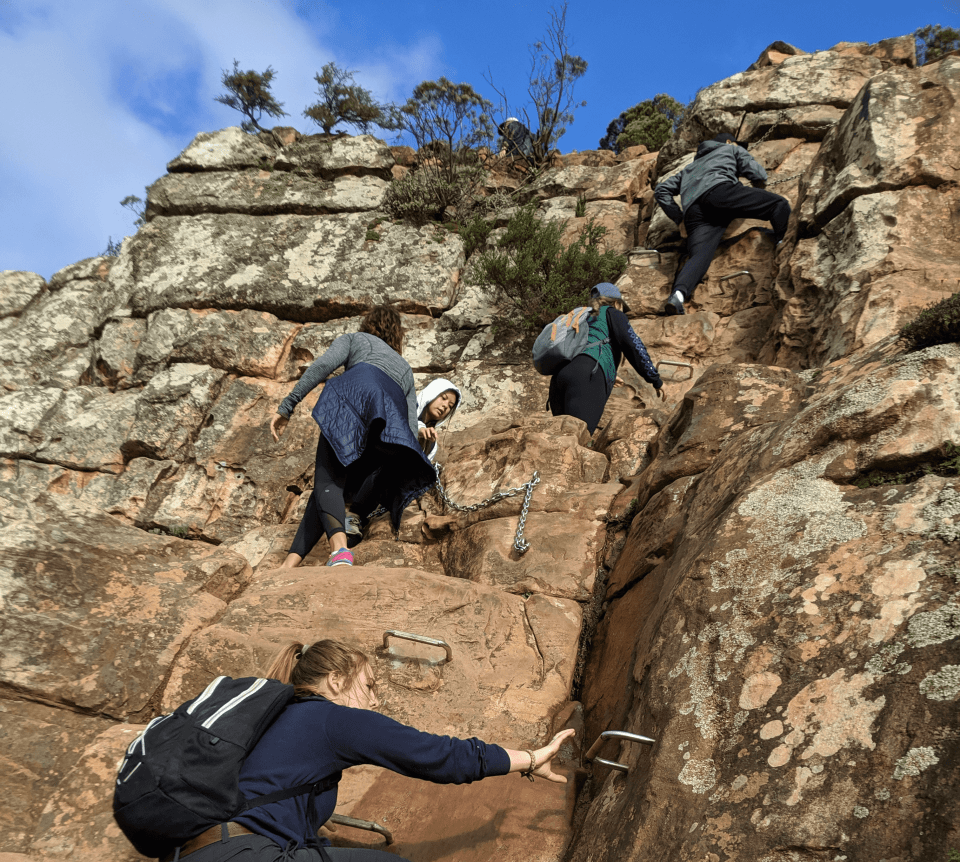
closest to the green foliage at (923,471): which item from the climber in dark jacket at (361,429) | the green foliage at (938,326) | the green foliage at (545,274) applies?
the green foliage at (938,326)

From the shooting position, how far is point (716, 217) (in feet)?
22.5

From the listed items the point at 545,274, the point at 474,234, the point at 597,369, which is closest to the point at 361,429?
the point at 597,369

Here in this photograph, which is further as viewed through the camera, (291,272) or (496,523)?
(291,272)

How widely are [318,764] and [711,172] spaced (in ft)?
21.8

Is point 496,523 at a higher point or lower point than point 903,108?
lower

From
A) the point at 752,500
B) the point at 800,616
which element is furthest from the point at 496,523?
the point at 800,616

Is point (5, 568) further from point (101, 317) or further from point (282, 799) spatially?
point (101, 317)

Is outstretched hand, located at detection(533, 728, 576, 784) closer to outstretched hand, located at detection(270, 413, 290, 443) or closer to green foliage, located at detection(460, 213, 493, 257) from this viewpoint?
outstretched hand, located at detection(270, 413, 290, 443)

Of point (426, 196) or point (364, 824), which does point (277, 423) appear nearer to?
point (364, 824)

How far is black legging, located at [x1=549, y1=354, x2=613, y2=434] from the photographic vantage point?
17.8ft

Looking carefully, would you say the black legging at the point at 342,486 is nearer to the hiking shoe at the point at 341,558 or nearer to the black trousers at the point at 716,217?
the hiking shoe at the point at 341,558

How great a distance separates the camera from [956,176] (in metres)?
4.95

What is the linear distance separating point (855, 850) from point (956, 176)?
17.0 ft

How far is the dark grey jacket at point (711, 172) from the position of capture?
678 cm
